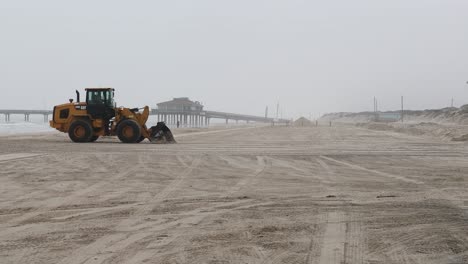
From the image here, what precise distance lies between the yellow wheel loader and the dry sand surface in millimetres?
10912

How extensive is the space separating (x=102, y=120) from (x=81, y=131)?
1178 mm

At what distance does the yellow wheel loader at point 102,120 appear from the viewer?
2302 centimetres

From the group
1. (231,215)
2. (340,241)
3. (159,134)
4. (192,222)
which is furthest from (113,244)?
(159,134)

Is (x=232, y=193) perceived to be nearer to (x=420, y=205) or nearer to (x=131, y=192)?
(x=131, y=192)

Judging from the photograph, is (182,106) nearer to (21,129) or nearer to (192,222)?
(21,129)

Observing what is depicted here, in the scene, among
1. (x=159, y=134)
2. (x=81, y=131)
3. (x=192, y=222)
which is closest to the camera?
(x=192, y=222)

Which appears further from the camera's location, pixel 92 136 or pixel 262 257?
pixel 92 136

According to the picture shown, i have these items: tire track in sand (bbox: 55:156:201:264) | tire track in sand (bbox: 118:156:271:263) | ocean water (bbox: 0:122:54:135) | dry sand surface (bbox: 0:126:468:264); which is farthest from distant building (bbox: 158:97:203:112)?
tire track in sand (bbox: 55:156:201:264)

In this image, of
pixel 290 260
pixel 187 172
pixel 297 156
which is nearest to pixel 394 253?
pixel 290 260

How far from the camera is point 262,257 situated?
4574mm

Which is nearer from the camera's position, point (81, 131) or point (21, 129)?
point (81, 131)

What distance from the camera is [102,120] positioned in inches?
923

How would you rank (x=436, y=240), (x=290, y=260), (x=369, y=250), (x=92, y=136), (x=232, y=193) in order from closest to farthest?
(x=290, y=260) < (x=369, y=250) < (x=436, y=240) < (x=232, y=193) < (x=92, y=136)

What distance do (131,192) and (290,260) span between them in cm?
448
